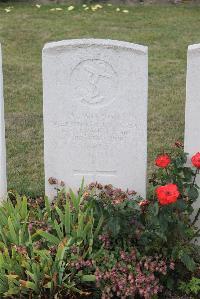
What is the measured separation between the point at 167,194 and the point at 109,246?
0.62 meters

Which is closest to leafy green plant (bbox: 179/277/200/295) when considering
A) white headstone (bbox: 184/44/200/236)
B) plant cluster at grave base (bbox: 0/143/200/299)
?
plant cluster at grave base (bbox: 0/143/200/299)

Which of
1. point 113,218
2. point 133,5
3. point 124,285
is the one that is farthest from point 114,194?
point 133,5

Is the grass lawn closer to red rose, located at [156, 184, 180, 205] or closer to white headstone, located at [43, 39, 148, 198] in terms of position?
white headstone, located at [43, 39, 148, 198]

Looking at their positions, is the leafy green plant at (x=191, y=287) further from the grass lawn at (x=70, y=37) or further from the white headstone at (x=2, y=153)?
the grass lawn at (x=70, y=37)

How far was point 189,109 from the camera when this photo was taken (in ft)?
15.5

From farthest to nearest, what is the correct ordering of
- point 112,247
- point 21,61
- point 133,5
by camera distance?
point 133,5, point 21,61, point 112,247

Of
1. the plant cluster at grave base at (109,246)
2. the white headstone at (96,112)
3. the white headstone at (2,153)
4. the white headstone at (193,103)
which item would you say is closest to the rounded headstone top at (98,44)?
the white headstone at (96,112)

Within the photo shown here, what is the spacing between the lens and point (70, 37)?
11.0m

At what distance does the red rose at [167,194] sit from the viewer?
412 centimetres

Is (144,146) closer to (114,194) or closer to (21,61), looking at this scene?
(114,194)

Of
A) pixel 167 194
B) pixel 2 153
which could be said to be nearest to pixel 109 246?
pixel 167 194

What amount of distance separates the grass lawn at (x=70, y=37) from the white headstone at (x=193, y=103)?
175 centimetres

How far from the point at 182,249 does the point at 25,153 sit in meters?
2.80

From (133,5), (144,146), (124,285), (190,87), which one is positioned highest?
(133,5)
